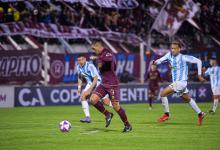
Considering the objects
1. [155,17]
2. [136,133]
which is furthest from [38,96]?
[136,133]

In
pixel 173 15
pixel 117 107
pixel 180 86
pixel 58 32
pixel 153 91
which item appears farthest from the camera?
pixel 173 15

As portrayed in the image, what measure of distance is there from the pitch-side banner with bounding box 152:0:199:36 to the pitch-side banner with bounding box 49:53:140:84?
13.5ft

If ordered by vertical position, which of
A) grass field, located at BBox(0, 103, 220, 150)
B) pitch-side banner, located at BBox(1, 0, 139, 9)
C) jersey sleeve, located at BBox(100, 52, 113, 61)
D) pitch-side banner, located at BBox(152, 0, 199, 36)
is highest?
pitch-side banner, located at BBox(1, 0, 139, 9)

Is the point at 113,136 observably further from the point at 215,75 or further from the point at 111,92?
the point at 215,75

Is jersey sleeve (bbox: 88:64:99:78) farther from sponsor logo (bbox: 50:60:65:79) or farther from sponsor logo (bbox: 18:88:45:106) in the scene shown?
sponsor logo (bbox: 50:60:65:79)

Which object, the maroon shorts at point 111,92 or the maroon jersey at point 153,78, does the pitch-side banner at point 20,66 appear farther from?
the maroon shorts at point 111,92

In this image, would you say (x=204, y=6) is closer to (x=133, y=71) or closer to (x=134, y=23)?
Answer: (x=134, y=23)

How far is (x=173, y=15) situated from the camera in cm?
3828

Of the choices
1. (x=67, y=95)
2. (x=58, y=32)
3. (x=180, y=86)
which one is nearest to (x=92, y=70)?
(x=180, y=86)

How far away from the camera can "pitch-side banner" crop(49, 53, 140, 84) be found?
3419 centimetres

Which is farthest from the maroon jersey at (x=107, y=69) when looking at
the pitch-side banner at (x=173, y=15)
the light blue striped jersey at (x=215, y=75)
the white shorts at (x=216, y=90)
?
the pitch-side banner at (x=173, y=15)

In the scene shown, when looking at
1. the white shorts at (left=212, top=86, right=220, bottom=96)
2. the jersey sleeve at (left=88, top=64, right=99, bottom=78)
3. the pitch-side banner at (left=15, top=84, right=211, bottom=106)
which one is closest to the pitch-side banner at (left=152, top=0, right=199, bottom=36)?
the pitch-side banner at (left=15, top=84, right=211, bottom=106)

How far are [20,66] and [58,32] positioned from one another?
3754 mm

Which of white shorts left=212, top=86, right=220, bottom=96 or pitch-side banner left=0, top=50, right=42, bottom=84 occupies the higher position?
pitch-side banner left=0, top=50, right=42, bottom=84
